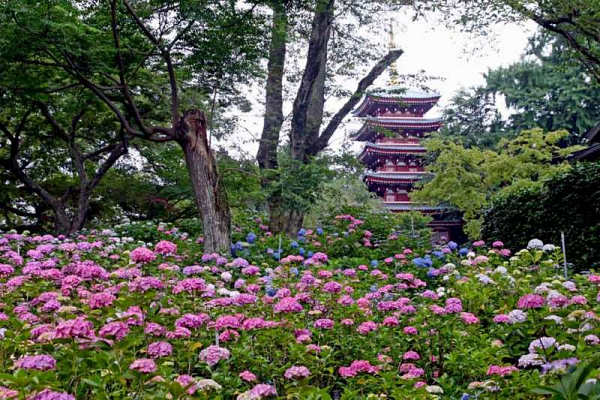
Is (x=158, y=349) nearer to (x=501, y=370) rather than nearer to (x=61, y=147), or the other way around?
(x=501, y=370)

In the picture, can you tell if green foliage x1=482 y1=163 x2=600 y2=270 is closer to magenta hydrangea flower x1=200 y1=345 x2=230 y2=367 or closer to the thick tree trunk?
the thick tree trunk

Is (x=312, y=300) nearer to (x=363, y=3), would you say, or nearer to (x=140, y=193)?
(x=363, y=3)

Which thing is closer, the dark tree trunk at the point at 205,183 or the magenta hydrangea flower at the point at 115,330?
→ the magenta hydrangea flower at the point at 115,330

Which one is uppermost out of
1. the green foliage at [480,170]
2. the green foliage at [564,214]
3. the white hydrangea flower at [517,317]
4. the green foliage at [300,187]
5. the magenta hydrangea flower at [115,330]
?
the green foliage at [480,170]

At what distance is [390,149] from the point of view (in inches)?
927

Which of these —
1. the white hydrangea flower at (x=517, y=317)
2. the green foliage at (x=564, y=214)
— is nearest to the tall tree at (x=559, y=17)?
the green foliage at (x=564, y=214)

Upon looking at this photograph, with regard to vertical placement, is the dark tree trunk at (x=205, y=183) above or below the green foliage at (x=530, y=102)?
below

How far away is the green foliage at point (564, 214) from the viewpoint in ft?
24.3

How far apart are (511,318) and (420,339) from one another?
0.47 metres

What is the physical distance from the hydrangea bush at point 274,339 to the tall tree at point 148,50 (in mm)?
2866

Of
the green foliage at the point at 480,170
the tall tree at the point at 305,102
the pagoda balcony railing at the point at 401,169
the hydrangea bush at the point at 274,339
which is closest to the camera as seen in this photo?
the hydrangea bush at the point at 274,339

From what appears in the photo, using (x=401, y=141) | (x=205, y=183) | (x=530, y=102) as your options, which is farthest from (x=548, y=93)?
(x=205, y=183)

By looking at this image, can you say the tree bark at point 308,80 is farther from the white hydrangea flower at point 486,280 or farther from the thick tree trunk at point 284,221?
the white hydrangea flower at point 486,280

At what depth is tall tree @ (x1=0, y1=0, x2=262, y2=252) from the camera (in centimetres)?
654
